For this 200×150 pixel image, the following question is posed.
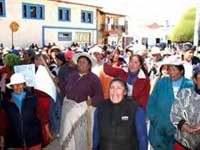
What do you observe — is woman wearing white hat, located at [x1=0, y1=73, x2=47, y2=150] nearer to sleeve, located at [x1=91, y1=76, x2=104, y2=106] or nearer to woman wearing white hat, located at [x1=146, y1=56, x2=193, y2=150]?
sleeve, located at [x1=91, y1=76, x2=104, y2=106]

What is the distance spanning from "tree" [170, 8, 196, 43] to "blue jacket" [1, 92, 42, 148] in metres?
35.7

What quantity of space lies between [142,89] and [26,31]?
90.1 feet

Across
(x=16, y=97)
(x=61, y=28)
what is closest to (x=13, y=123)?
(x=16, y=97)

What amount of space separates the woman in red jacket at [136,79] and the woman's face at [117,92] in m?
1.98

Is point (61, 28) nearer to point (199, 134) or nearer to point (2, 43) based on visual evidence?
point (2, 43)

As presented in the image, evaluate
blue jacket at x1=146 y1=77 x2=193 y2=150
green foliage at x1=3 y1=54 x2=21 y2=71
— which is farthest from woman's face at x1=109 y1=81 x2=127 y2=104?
green foliage at x1=3 y1=54 x2=21 y2=71

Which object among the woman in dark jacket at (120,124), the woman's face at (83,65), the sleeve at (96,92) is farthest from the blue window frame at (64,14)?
the woman in dark jacket at (120,124)

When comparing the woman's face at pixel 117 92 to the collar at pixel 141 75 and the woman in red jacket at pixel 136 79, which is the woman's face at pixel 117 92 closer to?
the woman in red jacket at pixel 136 79

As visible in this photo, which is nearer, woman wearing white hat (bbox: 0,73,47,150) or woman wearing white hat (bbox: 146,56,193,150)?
woman wearing white hat (bbox: 0,73,47,150)

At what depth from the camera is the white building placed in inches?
1236

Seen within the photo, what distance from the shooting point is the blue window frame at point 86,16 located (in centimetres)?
4184

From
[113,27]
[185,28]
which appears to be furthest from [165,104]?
[113,27]

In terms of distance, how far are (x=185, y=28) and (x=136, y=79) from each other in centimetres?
3474

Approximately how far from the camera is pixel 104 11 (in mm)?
47156
